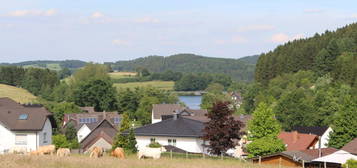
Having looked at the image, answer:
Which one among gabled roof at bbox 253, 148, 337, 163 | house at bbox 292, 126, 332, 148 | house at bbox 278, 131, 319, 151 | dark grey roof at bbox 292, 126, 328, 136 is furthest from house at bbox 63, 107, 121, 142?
gabled roof at bbox 253, 148, 337, 163

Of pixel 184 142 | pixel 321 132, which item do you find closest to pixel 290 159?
pixel 184 142

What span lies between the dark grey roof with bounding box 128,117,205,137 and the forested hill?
2967 inches

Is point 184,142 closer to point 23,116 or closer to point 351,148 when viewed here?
point 351,148

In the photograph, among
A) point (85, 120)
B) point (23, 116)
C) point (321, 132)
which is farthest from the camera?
point (85, 120)

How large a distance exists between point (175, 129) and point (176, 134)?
140cm

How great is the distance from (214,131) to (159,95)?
91.2 metres

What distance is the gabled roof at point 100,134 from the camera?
248 feet

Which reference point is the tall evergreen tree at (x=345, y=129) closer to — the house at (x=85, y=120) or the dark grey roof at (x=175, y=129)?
the dark grey roof at (x=175, y=129)

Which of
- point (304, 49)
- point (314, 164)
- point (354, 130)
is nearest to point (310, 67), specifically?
point (304, 49)

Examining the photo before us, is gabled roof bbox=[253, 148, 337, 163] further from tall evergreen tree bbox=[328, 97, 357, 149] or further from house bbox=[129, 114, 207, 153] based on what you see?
tall evergreen tree bbox=[328, 97, 357, 149]

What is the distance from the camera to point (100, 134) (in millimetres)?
75938

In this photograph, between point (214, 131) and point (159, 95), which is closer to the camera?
point (214, 131)

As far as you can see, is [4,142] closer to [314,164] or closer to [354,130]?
[314,164]

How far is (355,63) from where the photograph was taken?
142m
